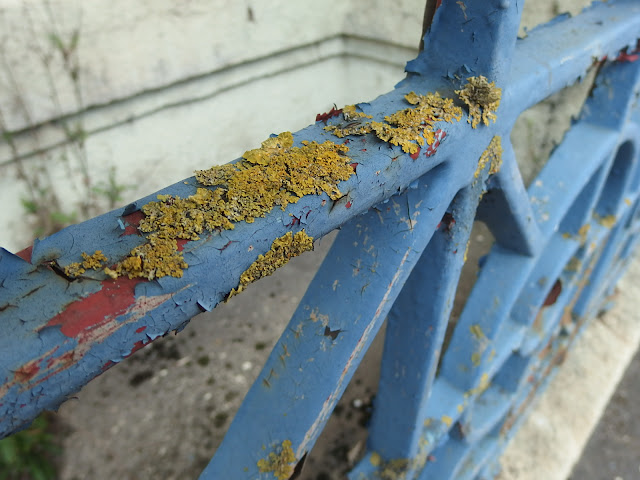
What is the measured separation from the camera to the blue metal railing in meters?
0.31

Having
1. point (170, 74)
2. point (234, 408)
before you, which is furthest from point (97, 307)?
point (170, 74)

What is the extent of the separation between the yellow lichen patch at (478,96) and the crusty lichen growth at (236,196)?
7.8 inches

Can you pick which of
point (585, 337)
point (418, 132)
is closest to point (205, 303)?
point (418, 132)

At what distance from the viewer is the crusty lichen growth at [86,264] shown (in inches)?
12.5

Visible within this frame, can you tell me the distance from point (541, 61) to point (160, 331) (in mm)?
658

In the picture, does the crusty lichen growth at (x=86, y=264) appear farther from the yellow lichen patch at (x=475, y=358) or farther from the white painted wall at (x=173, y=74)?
the white painted wall at (x=173, y=74)

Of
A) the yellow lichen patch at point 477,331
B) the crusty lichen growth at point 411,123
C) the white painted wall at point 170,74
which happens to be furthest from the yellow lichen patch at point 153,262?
the white painted wall at point 170,74

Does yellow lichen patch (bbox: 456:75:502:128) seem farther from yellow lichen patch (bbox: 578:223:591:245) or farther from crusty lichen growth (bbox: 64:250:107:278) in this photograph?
yellow lichen patch (bbox: 578:223:591:245)

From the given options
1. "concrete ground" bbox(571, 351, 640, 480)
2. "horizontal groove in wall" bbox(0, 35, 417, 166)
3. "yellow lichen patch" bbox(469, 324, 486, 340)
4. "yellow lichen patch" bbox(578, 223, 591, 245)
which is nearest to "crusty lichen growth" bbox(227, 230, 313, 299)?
"yellow lichen patch" bbox(469, 324, 486, 340)

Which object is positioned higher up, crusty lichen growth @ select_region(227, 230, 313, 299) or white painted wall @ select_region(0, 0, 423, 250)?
crusty lichen growth @ select_region(227, 230, 313, 299)

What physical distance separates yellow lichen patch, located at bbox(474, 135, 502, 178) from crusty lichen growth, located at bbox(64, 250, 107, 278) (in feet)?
1.60

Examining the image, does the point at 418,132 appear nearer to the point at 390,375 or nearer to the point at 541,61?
the point at 541,61

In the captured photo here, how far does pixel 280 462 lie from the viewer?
0.58m

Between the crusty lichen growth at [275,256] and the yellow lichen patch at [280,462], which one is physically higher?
the crusty lichen growth at [275,256]
